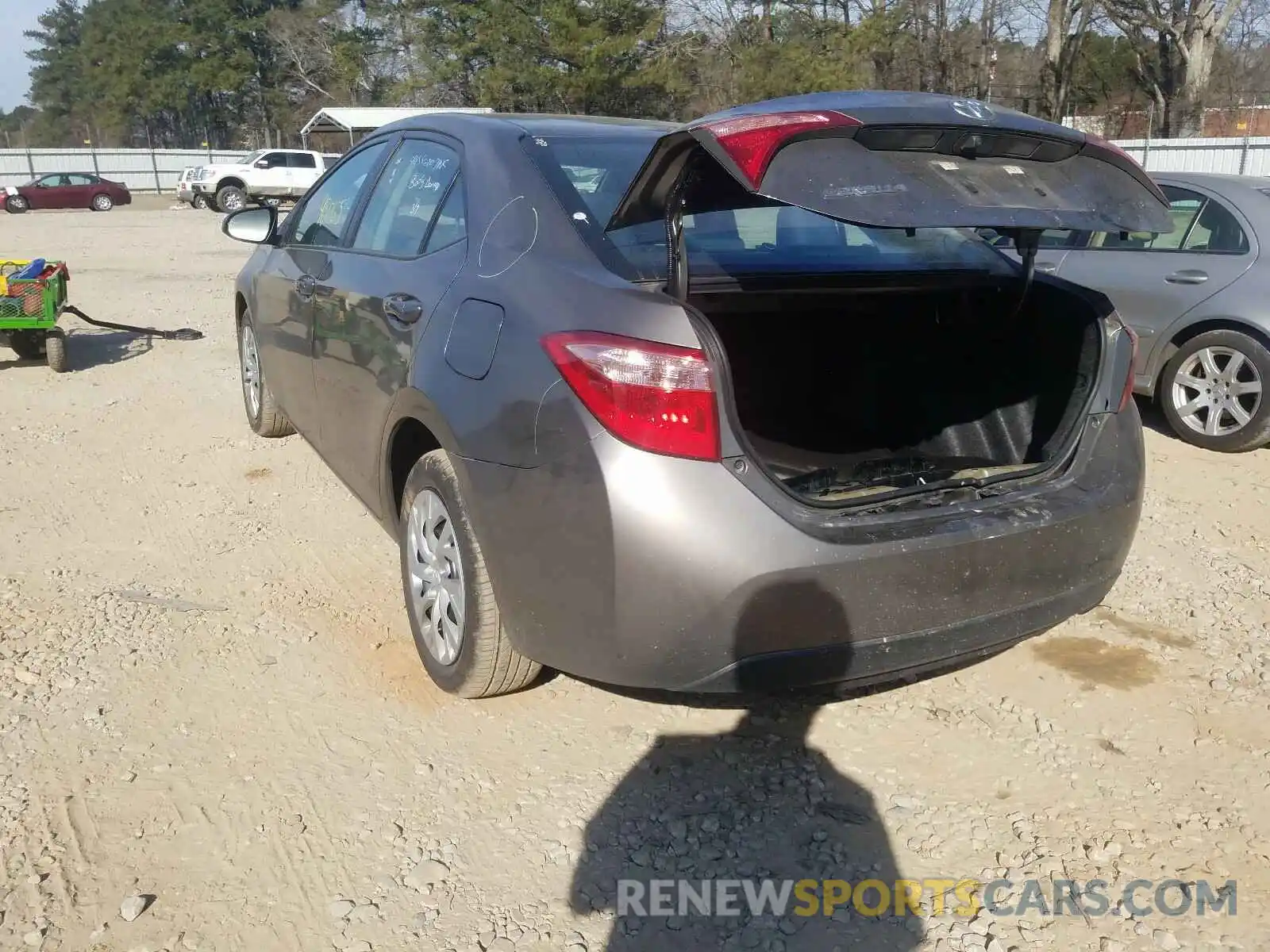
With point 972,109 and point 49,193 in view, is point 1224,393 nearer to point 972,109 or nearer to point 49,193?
point 972,109

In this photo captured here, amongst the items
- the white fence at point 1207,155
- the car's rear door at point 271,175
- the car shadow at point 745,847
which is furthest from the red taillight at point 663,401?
the car's rear door at point 271,175

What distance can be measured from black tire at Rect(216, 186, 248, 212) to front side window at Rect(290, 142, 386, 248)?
2906 centimetres

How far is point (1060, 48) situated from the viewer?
34875 mm

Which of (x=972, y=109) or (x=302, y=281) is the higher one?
(x=972, y=109)

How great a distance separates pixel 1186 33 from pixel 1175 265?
33985mm

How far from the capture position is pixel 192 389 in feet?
23.1

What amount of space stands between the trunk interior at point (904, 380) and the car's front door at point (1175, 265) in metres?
2.71

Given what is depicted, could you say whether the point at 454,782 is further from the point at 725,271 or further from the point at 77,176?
the point at 77,176

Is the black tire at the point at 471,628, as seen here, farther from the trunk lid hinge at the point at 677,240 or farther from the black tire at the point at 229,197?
the black tire at the point at 229,197

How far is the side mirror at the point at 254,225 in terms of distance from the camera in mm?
5035

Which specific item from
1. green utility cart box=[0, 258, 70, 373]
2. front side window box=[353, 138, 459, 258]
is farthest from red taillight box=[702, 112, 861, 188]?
green utility cart box=[0, 258, 70, 373]

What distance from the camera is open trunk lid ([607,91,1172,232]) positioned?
2305 millimetres

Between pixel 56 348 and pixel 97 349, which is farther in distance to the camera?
pixel 97 349

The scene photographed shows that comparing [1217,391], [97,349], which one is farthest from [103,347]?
[1217,391]
